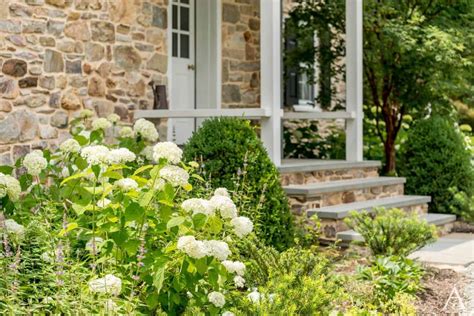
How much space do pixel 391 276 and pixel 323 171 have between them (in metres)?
3.59

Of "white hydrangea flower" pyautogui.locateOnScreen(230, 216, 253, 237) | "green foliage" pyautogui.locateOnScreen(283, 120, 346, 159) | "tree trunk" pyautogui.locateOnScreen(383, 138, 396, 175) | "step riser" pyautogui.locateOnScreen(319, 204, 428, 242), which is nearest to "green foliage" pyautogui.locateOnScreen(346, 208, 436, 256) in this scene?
"step riser" pyautogui.locateOnScreen(319, 204, 428, 242)

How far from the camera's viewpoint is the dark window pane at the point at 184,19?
34.3 ft

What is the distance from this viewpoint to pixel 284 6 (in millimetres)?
12367

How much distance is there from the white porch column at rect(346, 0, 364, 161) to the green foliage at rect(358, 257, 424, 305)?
13.4 feet

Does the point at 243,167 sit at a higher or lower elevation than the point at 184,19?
lower

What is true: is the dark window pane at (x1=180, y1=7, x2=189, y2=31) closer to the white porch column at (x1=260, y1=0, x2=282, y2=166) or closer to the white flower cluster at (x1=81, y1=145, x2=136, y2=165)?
the white porch column at (x1=260, y1=0, x2=282, y2=166)

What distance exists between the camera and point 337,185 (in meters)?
9.13

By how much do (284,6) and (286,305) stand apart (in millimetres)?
8445

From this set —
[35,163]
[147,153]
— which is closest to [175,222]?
[35,163]

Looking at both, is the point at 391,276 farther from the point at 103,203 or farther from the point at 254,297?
the point at 103,203

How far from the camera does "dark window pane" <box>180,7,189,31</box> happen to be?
10464mm

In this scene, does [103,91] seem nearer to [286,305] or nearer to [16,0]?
[16,0]

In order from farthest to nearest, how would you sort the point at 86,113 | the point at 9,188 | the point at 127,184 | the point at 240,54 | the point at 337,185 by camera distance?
the point at 240,54 < the point at 337,185 < the point at 86,113 < the point at 9,188 < the point at 127,184

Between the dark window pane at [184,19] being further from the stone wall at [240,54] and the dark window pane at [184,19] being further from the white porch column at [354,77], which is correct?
the white porch column at [354,77]
